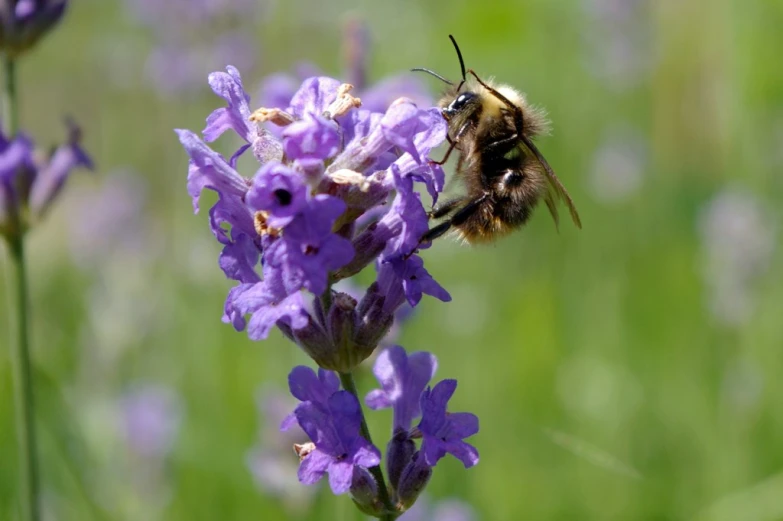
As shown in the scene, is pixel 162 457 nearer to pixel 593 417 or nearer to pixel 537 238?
pixel 593 417

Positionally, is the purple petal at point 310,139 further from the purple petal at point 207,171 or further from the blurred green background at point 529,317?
the blurred green background at point 529,317

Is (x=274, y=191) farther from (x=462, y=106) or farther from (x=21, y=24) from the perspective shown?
(x=21, y=24)

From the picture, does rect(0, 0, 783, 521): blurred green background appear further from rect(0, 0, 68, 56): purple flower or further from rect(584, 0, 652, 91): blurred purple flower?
rect(0, 0, 68, 56): purple flower

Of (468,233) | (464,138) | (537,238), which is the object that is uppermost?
(464,138)

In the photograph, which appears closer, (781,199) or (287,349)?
(287,349)

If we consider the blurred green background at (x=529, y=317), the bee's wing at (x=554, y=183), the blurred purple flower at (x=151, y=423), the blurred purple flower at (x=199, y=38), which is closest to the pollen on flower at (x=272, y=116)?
the bee's wing at (x=554, y=183)

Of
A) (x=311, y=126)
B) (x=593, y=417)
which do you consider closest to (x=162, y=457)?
(x=593, y=417)

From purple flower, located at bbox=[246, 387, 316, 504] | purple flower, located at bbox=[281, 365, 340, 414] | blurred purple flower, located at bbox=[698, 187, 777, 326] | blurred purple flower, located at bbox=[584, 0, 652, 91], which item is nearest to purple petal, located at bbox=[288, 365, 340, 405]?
purple flower, located at bbox=[281, 365, 340, 414]
